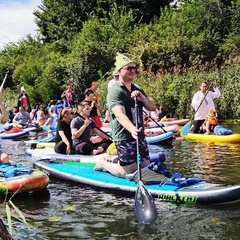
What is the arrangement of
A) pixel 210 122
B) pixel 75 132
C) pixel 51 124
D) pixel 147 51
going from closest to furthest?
1. pixel 75 132
2. pixel 210 122
3. pixel 51 124
4. pixel 147 51

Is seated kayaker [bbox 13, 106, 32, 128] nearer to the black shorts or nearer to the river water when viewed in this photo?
the river water

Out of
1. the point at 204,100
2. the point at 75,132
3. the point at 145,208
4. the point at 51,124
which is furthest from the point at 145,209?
the point at 51,124

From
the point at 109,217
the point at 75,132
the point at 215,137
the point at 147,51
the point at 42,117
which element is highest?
the point at 147,51

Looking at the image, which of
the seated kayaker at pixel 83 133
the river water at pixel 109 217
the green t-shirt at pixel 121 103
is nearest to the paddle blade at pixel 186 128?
the seated kayaker at pixel 83 133

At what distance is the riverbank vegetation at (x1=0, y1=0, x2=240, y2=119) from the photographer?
17.5 meters

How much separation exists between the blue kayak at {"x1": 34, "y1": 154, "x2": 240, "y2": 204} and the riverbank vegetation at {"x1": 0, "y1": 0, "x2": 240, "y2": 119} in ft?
34.7

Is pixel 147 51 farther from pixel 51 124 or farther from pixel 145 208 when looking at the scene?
pixel 145 208

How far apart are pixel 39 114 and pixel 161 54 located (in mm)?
9678

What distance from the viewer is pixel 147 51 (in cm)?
2345

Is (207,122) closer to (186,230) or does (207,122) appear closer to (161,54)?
(186,230)

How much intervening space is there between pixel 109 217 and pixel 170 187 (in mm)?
794

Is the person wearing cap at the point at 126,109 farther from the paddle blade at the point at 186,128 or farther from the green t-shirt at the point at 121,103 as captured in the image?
the paddle blade at the point at 186,128

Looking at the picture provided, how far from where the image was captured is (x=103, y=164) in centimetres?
605

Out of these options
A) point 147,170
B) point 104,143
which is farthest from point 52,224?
point 104,143
